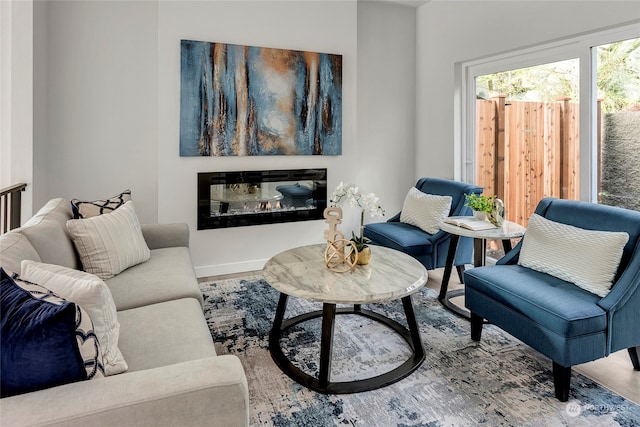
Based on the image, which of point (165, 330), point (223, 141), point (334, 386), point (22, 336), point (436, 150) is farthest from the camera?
point (436, 150)

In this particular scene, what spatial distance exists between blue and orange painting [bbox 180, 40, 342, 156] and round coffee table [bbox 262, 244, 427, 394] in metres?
1.70

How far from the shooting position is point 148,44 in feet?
12.3

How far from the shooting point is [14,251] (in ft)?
5.37

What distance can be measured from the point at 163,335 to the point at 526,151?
3.38 meters

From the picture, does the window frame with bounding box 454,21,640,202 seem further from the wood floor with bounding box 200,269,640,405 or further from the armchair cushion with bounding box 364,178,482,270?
the wood floor with bounding box 200,269,640,405

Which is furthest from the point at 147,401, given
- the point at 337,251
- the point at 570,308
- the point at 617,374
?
the point at 617,374

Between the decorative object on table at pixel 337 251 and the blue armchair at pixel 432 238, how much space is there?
102 centimetres

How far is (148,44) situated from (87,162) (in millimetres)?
1208

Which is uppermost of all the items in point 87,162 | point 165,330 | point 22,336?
point 87,162

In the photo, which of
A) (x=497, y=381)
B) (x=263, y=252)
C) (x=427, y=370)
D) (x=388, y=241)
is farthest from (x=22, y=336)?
(x=263, y=252)

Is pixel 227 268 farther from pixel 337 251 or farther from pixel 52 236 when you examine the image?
pixel 52 236

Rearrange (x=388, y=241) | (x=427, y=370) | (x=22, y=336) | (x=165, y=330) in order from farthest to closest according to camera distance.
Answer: (x=388, y=241), (x=427, y=370), (x=165, y=330), (x=22, y=336)

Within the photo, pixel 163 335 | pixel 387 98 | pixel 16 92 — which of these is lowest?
pixel 163 335

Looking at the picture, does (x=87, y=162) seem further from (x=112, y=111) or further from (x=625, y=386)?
(x=625, y=386)
